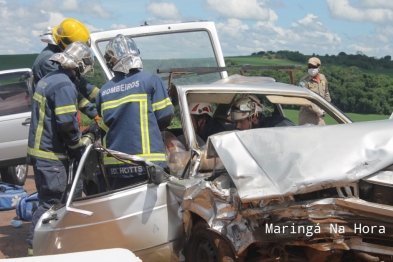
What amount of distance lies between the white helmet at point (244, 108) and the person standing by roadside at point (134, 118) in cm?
101

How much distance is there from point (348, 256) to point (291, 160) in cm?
70

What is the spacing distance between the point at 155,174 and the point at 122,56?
3.93 ft

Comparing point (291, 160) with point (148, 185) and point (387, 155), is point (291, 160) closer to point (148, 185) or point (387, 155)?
point (387, 155)

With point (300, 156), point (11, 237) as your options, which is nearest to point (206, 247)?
point (300, 156)

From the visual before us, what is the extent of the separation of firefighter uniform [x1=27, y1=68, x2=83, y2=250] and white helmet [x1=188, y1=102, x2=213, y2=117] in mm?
1040

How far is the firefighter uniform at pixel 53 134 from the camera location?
17.5 ft

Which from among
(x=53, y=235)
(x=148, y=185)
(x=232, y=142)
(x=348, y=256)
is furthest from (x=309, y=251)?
(x=53, y=235)

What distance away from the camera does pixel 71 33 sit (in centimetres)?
599

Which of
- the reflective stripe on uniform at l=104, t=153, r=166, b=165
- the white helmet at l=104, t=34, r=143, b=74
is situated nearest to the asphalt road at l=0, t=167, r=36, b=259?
the reflective stripe on uniform at l=104, t=153, r=166, b=165

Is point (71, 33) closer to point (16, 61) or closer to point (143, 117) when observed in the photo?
point (143, 117)

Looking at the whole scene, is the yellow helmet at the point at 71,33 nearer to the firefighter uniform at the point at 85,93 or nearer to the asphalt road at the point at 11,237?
the firefighter uniform at the point at 85,93

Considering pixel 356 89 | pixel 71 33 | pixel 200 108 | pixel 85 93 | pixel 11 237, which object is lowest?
pixel 11 237

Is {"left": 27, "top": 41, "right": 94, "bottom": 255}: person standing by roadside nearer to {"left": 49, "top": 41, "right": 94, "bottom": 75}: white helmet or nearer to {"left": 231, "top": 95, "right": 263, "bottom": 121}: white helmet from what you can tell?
{"left": 49, "top": 41, "right": 94, "bottom": 75}: white helmet

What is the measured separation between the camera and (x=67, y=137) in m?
5.39
